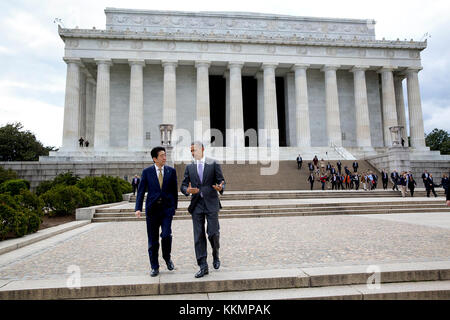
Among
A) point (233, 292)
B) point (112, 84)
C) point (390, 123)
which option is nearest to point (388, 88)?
point (390, 123)

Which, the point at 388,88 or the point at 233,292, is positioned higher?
the point at 388,88

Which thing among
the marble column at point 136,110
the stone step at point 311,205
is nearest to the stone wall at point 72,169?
the marble column at point 136,110

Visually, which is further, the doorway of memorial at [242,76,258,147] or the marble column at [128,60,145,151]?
the doorway of memorial at [242,76,258,147]

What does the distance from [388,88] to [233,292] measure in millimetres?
44383

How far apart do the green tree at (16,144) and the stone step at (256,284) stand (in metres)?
55.8

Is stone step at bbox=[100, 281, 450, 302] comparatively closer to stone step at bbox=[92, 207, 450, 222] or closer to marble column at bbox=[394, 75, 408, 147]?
stone step at bbox=[92, 207, 450, 222]

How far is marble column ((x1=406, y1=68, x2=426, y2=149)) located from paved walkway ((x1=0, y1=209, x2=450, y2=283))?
36.4 meters

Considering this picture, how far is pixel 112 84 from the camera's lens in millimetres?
41250

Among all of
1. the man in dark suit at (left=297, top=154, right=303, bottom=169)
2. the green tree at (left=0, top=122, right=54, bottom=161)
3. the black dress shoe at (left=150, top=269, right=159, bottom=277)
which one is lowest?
the black dress shoe at (left=150, top=269, right=159, bottom=277)

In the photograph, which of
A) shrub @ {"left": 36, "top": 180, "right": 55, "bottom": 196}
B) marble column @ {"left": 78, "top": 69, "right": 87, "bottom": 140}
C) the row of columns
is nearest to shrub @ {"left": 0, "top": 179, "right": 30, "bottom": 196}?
shrub @ {"left": 36, "top": 180, "right": 55, "bottom": 196}

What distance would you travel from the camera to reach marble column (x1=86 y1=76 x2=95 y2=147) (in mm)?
41781
